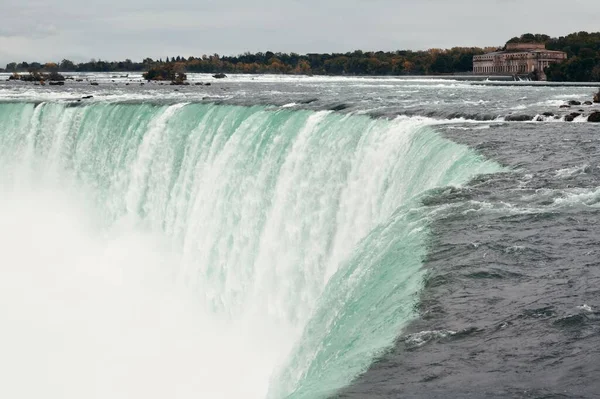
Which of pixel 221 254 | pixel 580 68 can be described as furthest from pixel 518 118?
pixel 580 68

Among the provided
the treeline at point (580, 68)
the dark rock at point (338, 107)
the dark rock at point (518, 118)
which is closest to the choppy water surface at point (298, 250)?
the dark rock at point (518, 118)

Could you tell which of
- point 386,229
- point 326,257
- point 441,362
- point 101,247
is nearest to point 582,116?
point 326,257

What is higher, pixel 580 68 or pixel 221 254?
pixel 580 68

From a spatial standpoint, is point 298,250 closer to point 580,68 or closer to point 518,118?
point 518,118

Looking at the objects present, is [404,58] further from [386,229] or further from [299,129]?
[386,229]

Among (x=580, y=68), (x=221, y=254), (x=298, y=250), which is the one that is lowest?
(x=221, y=254)

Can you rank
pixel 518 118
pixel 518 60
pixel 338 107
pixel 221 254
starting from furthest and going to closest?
pixel 518 60 → pixel 338 107 → pixel 518 118 → pixel 221 254
